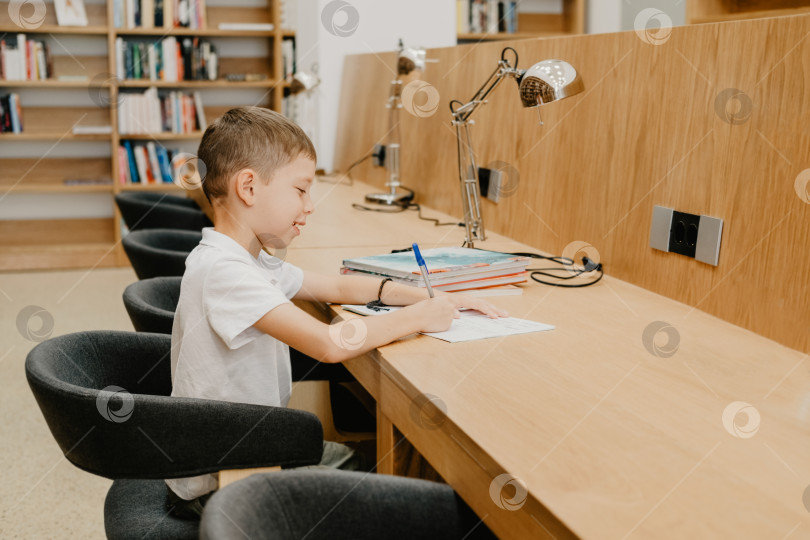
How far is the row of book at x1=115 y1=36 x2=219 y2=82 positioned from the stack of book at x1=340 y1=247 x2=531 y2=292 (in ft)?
13.1

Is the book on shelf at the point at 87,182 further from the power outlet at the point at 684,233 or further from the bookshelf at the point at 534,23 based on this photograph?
the power outlet at the point at 684,233

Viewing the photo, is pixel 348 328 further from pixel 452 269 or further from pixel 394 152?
pixel 394 152

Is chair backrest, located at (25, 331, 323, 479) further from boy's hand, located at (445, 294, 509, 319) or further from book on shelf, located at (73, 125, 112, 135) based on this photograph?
book on shelf, located at (73, 125, 112, 135)

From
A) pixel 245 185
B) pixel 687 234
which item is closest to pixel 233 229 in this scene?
pixel 245 185

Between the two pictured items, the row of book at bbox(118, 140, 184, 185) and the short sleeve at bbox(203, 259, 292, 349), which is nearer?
the short sleeve at bbox(203, 259, 292, 349)

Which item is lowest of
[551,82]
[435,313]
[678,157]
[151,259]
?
[151,259]

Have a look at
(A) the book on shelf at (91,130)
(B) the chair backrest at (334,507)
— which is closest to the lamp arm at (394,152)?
(B) the chair backrest at (334,507)

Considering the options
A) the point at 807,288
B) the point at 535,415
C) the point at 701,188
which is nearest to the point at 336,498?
the point at 535,415

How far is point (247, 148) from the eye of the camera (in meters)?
1.36

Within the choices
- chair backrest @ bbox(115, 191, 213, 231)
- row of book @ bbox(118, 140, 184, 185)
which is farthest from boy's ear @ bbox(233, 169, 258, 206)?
row of book @ bbox(118, 140, 184, 185)

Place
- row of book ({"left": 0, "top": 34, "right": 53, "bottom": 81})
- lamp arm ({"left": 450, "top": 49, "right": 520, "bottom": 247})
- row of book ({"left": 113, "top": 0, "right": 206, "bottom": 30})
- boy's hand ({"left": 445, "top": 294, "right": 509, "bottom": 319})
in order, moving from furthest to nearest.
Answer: row of book ({"left": 113, "top": 0, "right": 206, "bottom": 30}) < row of book ({"left": 0, "top": 34, "right": 53, "bottom": 81}) < lamp arm ({"left": 450, "top": 49, "right": 520, "bottom": 247}) < boy's hand ({"left": 445, "top": 294, "right": 509, "bottom": 319})

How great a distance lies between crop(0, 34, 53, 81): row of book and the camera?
497 cm

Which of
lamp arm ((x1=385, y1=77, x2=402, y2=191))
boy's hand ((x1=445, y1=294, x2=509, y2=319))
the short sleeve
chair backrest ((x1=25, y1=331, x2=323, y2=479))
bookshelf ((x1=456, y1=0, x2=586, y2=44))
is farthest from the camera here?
bookshelf ((x1=456, y1=0, x2=586, y2=44))

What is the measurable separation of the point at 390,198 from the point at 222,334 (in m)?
1.82
